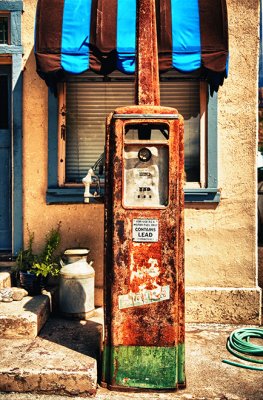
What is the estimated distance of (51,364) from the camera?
3.56 metres

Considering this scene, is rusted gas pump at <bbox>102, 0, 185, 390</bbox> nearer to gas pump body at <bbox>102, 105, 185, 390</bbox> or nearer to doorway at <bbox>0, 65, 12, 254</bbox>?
gas pump body at <bbox>102, 105, 185, 390</bbox>

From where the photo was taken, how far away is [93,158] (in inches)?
223

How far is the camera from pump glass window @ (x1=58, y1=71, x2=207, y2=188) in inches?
220

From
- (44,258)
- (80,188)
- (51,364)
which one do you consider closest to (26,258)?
(44,258)

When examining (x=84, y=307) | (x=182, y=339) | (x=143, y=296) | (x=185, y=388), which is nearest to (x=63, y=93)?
(x=84, y=307)

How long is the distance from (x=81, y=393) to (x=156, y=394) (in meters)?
0.66

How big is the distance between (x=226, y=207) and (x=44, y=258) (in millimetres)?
2608

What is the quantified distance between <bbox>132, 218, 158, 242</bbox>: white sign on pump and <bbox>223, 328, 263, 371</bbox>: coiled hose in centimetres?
166

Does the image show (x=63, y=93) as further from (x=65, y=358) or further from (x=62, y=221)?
(x=65, y=358)

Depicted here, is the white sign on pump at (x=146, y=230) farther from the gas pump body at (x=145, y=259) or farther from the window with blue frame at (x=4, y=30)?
the window with blue frame at (x=4, y=30)

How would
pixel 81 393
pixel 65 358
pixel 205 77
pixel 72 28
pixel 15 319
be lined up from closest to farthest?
pixel 81 393 < pixel 65 358 < pixel 15 319 < pixel 72 28 < pixel 205 77

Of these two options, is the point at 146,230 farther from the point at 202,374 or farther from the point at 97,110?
the point at 97,110

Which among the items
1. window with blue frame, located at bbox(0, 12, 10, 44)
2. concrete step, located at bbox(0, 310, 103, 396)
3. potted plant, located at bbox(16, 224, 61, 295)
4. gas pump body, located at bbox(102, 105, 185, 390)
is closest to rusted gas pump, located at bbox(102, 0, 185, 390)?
gas pump body, located at bbox(102, 105, 185, 390)

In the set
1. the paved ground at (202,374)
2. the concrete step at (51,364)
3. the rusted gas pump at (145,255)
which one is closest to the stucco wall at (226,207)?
the paved ground at (202,374)
